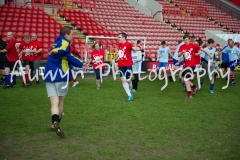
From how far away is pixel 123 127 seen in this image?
7.04 metres

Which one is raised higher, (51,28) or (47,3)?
(47,3)

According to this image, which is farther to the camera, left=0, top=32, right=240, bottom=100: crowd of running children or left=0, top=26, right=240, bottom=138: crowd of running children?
left=0, top=32, right=240, bottom=100: crowd of running children

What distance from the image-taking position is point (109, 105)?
9.71 metres

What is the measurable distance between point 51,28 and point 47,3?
423cm

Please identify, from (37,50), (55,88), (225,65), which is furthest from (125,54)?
(225,65)

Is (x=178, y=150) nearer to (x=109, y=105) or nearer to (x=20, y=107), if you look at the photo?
(x=109, y=105)

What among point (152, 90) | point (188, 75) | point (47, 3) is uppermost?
point (47, 3)

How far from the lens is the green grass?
17.6 ft

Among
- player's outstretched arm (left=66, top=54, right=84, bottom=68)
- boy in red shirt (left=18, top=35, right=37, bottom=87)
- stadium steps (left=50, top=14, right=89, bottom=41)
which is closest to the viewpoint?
player's outstretched arm (left=66, top=54, right=84, bottom=68)

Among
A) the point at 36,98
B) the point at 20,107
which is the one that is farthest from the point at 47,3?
the point at 20,107

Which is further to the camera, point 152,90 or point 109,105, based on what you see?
point 152,90

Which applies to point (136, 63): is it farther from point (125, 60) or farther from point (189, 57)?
point (189, 57)

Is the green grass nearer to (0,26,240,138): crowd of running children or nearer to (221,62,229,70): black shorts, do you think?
(0,26,240,138): crowd of running children

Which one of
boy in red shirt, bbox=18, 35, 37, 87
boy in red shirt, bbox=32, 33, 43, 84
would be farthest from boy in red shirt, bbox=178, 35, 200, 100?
boy in red shirt, bbox=18, 35, 37, 87
